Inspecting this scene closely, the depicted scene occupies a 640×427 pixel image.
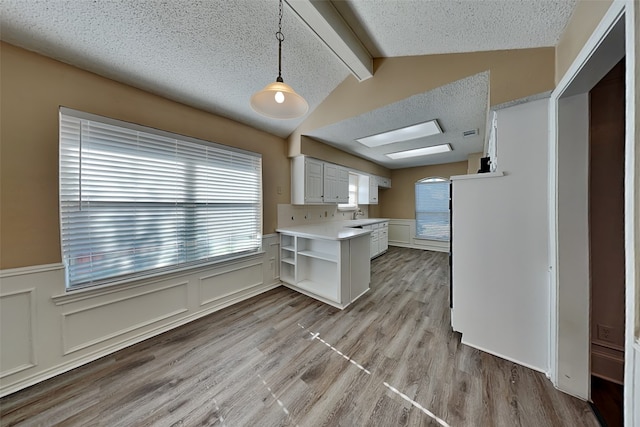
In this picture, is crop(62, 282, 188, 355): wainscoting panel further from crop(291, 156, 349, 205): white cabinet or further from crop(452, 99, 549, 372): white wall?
crop(452, 99, 549, 372): white wall

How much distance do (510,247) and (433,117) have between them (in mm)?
1807

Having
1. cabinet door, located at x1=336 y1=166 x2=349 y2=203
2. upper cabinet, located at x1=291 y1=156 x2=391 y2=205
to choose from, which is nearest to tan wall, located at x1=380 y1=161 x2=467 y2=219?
cabinet door, located at x1=336 y1=166 x2=349 y2=203

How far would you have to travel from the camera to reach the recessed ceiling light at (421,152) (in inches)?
162

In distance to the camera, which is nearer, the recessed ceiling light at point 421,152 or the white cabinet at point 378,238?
the recessed ceiling light at point 421,152

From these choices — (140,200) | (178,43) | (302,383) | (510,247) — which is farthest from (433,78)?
(140,200)

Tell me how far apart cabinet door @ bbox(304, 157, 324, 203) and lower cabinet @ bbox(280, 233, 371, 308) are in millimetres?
805

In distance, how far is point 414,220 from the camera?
6203 millimetres

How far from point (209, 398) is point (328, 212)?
3.64 m

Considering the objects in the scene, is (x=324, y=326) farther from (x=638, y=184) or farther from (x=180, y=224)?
(x=638, y=184)

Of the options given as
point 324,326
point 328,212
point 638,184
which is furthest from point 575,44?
point 328,212

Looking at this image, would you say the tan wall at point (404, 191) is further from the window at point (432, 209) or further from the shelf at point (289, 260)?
the shelf at point (289, 260)

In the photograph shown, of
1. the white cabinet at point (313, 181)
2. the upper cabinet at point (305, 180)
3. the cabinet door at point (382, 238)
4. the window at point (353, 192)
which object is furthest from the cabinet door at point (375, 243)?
the upper cabinet at point (305, 180)

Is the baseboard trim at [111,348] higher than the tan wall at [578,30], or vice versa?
the tan wall at [578,30]

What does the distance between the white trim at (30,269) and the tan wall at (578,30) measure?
3.73 m
